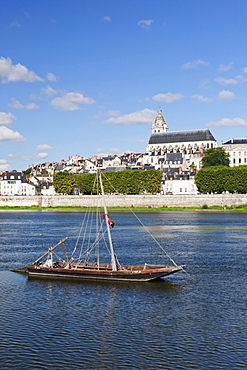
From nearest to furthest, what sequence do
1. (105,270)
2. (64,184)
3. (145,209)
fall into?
(105,270) < (145,209) < (64,184)

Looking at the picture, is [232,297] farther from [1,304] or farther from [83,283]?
[1,304]

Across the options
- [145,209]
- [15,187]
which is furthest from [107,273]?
[15,187]

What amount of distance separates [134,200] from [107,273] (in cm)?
11205

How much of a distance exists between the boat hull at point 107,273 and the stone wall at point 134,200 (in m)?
98.6

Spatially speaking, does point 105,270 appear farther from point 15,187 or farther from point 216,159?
point 216,159

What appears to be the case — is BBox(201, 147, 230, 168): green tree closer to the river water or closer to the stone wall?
the stone wall

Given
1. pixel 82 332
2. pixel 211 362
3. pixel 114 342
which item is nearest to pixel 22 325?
pixel 82 332

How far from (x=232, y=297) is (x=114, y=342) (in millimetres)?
10058

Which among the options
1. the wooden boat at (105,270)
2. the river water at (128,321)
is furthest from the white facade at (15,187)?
the wooden boat at (105,270)

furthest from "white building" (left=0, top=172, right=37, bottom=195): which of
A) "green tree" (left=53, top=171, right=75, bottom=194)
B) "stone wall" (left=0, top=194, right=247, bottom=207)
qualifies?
"stone wall" (left=0, top=194, right=247, bottom=207)

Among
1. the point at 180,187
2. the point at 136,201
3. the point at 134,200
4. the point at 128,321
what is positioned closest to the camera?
the point at 128,321

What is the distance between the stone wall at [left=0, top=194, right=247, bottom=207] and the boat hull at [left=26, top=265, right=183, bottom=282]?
98.6 meters

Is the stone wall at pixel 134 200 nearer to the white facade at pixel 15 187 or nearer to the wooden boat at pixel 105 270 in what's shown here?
the white facade at pixel 15 187

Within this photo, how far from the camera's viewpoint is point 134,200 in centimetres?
14525
